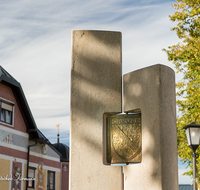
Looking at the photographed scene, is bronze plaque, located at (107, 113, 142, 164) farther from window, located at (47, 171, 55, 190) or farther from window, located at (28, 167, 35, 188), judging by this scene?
window, located at (47, 171, 55, 190)

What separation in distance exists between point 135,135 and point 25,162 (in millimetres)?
Answer: 14616

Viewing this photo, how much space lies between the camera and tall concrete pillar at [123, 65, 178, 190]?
3281 millimetres

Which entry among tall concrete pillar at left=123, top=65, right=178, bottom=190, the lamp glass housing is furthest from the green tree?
tall concrete pillar at left=123, top=65, right=178, bottom=190

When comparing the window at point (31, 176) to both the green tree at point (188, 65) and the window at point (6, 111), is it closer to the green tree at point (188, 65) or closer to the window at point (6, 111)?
the window at point (6, 111)

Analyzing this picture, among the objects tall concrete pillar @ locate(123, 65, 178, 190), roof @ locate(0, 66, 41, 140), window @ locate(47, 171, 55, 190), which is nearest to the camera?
tall concrete pillar @ locate(123, 65, 178, 190)

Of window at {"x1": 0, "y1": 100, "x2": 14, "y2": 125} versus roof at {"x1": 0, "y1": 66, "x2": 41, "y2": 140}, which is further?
roof at {"x1": 0, "y1": 66, "x2": 41, "y2": 140}

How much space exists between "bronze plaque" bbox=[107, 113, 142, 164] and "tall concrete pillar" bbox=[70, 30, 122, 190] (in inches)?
4.0

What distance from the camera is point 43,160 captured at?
63.3ft

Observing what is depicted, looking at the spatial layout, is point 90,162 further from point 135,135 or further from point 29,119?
point 29,119

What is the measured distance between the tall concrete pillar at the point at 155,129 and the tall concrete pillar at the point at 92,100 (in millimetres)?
236

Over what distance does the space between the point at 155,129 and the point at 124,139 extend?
0.44m

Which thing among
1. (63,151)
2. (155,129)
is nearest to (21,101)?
(63,151)

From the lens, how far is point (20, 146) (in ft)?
55.7

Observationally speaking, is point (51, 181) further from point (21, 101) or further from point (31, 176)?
point (21, 101)
